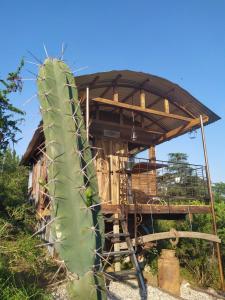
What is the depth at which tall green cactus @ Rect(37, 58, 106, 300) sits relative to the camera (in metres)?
2.54

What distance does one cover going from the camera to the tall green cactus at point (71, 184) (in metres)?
2.54

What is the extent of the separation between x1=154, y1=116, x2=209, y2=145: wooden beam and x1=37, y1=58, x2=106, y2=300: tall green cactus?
24.6 ft

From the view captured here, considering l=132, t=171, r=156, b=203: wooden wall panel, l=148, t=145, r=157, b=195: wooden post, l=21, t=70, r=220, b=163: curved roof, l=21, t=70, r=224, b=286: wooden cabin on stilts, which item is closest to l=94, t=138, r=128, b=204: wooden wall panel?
l=21, t=70, r=224, b=286: wooden cabin on stilts

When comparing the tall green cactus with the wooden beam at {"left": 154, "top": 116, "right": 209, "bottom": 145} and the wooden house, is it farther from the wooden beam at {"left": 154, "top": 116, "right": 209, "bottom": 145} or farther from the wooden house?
the wooden beam at {"left": 154, "top": 116, "right": 209, "bottom": 145}

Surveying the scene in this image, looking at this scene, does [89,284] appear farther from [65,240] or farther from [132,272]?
[132,272]

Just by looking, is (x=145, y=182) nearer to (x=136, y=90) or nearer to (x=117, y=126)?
(x=117, y=126)

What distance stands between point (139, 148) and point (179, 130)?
224 centimetres

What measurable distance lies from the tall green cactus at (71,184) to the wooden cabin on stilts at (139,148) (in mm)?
5075

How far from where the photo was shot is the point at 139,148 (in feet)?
41.0

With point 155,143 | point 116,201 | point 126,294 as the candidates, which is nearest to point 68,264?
point 126,294

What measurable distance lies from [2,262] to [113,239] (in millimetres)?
2932

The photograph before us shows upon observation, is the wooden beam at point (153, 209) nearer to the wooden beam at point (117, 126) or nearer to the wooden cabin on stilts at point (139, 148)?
the wooden cabin on stilts at point (139, 148)

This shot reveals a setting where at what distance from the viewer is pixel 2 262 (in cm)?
589

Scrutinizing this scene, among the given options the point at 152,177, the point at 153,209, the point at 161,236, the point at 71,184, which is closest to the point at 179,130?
the point at 152,177
